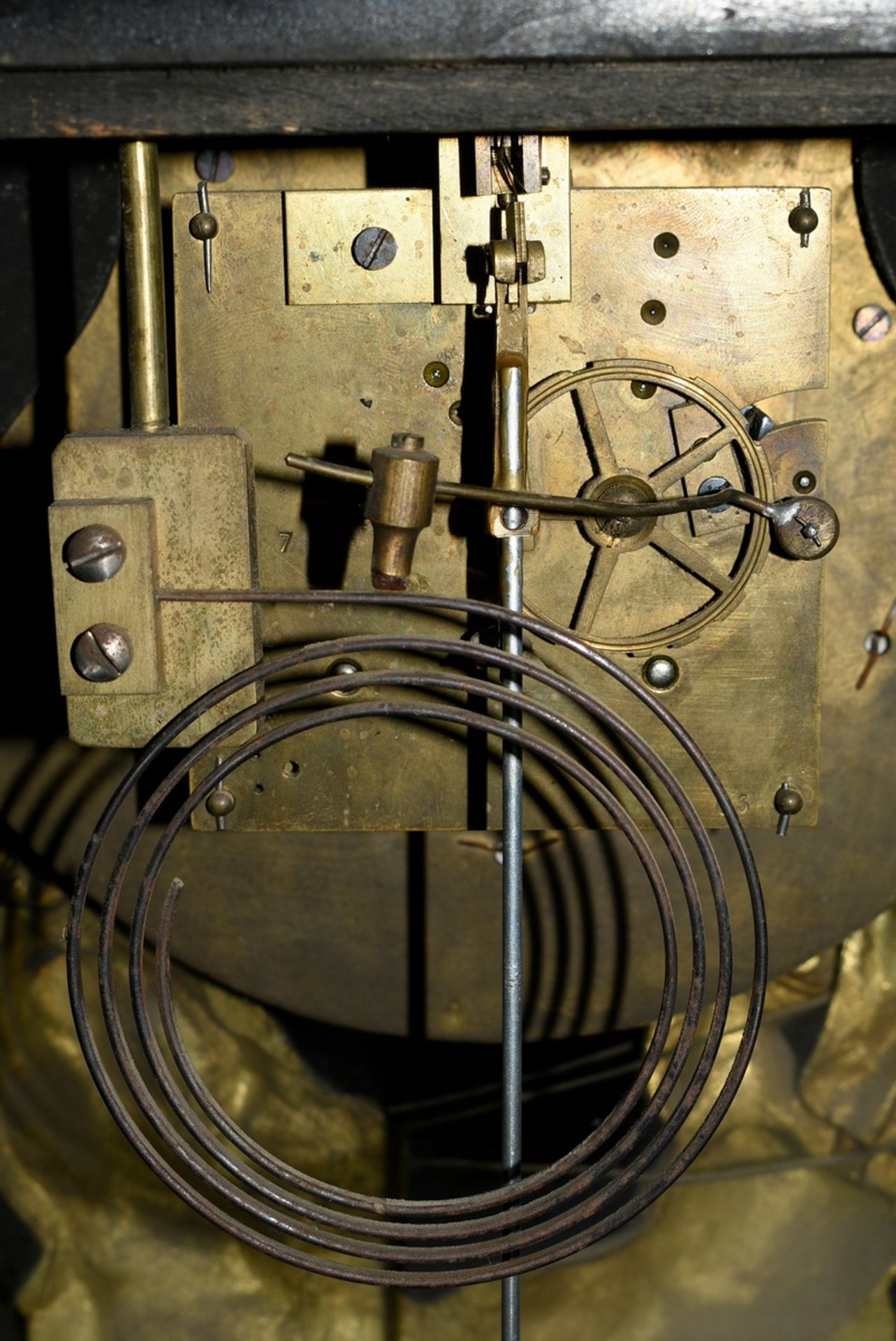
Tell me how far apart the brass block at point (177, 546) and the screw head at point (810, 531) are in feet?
1.20

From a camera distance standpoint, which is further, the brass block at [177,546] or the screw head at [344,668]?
the screw head at [344,668]

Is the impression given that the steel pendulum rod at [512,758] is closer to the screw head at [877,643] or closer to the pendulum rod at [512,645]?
the pendulum rod at [512,645]

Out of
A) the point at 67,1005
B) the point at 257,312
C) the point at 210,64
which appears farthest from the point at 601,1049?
the point at 210,64

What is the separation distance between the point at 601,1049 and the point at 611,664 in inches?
22.7

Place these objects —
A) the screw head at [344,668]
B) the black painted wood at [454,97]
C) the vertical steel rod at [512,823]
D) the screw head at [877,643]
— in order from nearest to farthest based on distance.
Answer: the black painted wood at [454,97] → the vertical steel rod at [512,823] → the screw head at [344,668] → the screw head at [877,643]

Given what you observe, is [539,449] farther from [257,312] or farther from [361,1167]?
[361,1167]

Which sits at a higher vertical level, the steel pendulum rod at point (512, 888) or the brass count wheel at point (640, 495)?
the brass count wheel at point (640, 495)

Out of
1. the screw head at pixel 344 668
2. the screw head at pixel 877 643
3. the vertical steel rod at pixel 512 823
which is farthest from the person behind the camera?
the screw head at pixel 877 643

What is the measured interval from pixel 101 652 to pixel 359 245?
0.33 m

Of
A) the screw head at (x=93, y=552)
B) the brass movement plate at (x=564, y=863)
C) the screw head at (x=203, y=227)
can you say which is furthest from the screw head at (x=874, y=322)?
the screw head at (x=93, y=552)

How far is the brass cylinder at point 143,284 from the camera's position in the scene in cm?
85

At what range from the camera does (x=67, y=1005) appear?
4.19 feet

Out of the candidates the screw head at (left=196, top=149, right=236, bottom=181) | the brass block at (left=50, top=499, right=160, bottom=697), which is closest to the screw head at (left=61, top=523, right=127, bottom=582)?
the brass block at (left=50, top=499, right=160, bottom=697)

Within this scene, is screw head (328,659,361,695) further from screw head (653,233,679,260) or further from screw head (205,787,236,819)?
screw head (653,233,679,260)
